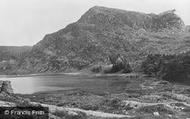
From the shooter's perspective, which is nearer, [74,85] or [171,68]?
[74,85]

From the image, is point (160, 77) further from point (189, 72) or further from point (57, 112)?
point (57, 112)

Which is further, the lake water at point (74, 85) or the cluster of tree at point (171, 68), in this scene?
the cluster of tree at point (171, 68)

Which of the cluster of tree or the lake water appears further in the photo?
the cluster of tree

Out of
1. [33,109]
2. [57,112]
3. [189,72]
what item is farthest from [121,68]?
[33,109]

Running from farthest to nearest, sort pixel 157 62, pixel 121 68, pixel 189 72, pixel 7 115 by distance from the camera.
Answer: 1. pixel 121 68
2. pixel 157 62
3. pixel 189 72
4. pixel 7 115

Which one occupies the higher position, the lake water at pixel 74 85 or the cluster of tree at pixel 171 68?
the cluster of tree at pixel 171 68

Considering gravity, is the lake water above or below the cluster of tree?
below

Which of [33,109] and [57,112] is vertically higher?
[33,109]

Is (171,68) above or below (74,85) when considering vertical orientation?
above
